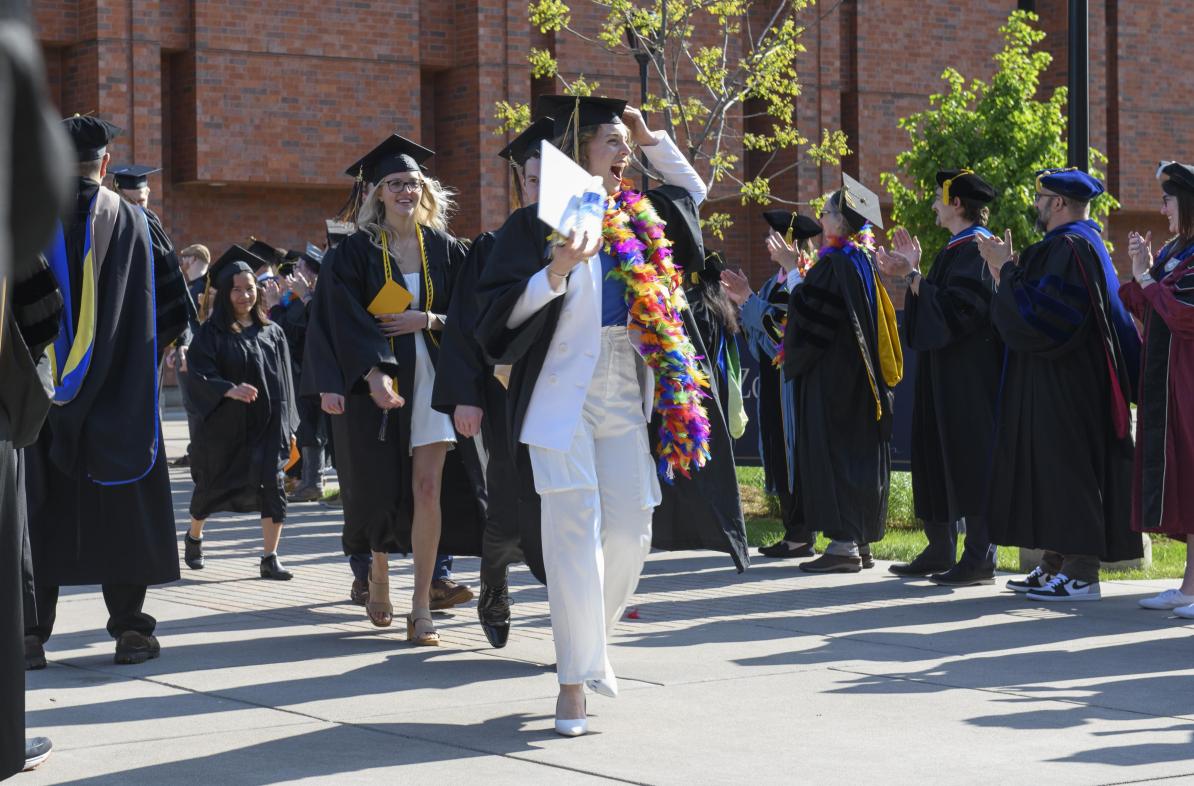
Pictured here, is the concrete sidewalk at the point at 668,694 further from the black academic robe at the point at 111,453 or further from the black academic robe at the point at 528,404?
the black academic robe at the point at 528,404

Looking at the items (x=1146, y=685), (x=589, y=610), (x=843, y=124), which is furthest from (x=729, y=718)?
(x=843, y=124)

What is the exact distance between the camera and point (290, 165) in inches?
1031

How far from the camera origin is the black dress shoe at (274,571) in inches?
383

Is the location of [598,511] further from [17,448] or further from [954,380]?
[954,380]

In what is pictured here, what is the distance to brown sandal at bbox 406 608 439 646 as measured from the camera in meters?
7.31

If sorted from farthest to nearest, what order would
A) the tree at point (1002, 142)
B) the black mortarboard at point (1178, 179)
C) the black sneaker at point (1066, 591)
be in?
the tree at point (1002, 142) → the black sneaker at point (1066, 591) → the black mortarboard at point (1178, 179)

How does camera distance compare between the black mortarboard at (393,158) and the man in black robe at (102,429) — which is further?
the black mortarboard at (393,158)

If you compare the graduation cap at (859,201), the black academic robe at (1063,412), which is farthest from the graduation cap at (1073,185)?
the graduation cap at (859,201)

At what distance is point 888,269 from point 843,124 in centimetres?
2184

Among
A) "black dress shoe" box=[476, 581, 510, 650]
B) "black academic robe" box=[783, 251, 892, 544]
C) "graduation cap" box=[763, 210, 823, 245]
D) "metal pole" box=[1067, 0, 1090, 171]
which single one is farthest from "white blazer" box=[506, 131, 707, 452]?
"graduation cap" box=[763, 210, 823, 245]

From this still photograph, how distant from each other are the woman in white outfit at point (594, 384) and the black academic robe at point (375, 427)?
1841 millimetres

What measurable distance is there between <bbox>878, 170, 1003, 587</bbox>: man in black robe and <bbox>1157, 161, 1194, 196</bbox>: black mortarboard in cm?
127

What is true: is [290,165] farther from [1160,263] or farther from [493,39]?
[1160,263]

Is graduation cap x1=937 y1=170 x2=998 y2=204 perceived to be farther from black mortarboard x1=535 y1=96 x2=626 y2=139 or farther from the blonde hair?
black mortarboard x1=535 y1=96 x2=626 y2=139
